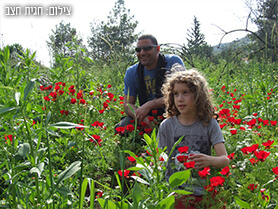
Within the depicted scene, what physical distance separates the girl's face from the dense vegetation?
44 centimetres

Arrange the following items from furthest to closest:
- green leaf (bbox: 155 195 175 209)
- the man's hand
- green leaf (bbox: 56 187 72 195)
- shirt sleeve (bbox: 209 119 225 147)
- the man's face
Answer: the man's face → the man's hand → shirt sleeve (bbox: 209 119 225 147) → green leaf (bbox: 56 187 72 195) → green leaf (bbox: 155 195 175 209)

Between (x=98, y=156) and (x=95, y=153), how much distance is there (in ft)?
0.30

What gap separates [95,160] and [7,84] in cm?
113

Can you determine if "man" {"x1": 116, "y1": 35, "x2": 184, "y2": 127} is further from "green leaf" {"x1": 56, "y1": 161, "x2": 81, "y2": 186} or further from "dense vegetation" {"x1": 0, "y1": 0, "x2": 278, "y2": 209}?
"green leaf" {"x1": 56, "y1": 161, "x2": 81, "y2": 186}

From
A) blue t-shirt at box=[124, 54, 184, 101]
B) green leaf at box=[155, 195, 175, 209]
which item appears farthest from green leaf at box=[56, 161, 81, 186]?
blue t-shirt at box=[124, 54, 184, 101]

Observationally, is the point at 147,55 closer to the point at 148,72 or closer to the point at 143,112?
the point at 148,72

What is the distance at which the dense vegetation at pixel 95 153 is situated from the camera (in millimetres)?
1098

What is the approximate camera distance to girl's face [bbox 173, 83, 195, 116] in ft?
6.69

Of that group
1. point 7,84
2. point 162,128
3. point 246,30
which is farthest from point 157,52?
point 7,84

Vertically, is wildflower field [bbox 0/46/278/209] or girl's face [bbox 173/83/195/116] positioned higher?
girl's face [bbox 173/83/195/116]

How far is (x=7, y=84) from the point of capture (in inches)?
53.5

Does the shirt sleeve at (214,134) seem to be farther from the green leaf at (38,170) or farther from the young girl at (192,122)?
the green leaf at (38,170)

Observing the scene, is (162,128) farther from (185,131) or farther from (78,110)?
(78,110)

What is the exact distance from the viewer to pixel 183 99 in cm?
204
